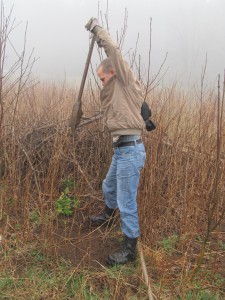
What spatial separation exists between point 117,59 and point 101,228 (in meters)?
1.55

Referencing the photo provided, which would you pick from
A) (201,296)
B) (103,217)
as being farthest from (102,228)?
(201,296)

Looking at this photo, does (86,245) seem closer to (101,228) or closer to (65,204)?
(101,228)

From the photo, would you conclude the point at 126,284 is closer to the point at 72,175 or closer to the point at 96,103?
the point at 72,175

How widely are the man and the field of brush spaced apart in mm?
221

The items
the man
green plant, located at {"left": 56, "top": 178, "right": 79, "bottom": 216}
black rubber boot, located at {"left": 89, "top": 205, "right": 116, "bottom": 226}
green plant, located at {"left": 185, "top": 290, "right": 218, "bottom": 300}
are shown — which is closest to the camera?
green plant, located at {"left": 185, "top": 290, "right": 218, "bottom": 300}

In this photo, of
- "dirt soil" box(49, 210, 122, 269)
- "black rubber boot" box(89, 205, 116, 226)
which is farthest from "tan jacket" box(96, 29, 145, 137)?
"black rubber boot" box(89, 205, 116, 226)

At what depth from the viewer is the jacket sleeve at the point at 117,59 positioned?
Answer: 219cm

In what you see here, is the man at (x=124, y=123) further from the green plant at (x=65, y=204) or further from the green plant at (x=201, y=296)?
the green plant at (x=65, y=204)

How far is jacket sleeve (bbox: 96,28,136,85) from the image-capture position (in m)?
2.19

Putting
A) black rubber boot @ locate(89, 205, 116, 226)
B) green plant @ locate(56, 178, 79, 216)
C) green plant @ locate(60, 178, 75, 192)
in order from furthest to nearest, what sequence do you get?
1. green plant @ locate(60, 178, 75, 192)
2. green plant @ locate(56, 178, 79, 216)
3. black rubber boot @ locate(89, 205, 116, 226)

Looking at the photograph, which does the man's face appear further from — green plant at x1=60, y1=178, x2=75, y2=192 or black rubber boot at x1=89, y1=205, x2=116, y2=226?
green plant at x1=60, y1=178, x2=75, y2=192

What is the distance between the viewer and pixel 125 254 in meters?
2.38

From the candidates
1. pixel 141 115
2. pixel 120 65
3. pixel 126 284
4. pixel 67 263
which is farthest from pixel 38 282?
pixel 120 65

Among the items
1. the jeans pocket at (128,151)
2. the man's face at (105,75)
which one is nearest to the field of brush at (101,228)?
the jeans pocket at (128,151)
